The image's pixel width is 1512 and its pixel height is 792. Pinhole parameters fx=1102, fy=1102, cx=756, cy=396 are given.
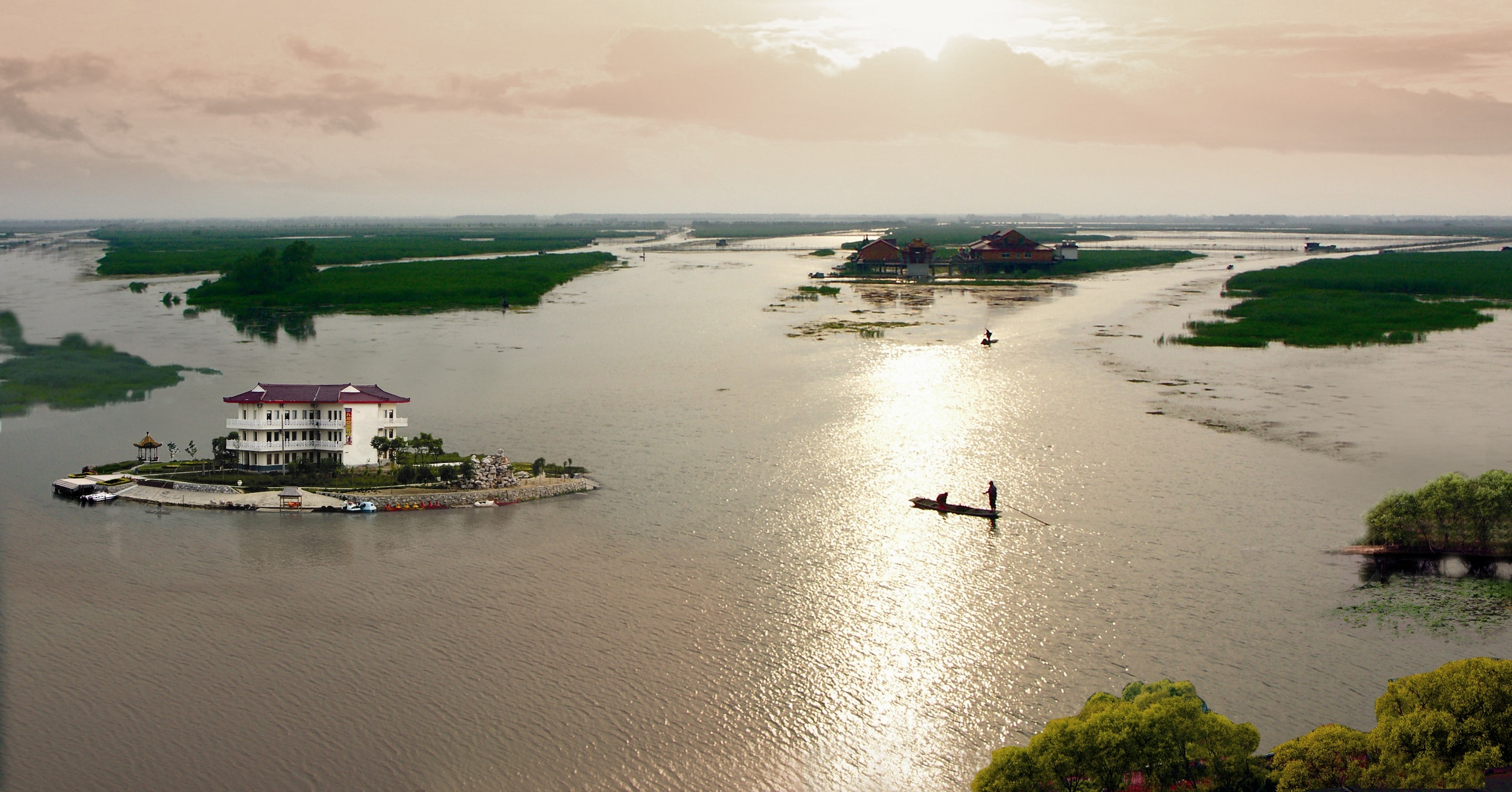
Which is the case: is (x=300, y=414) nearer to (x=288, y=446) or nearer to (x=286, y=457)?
(x=288, y=446)

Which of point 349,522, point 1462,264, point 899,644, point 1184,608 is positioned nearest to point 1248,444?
point 1184,608

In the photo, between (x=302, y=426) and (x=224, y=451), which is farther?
(x=224, y=451)

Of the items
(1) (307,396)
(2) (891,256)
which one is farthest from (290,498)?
(2) (891,256)

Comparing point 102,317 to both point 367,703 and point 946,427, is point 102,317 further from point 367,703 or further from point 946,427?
point 367,703

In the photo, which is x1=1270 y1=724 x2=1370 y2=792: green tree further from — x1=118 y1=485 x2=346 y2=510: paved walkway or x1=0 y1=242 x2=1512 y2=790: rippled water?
x1=118 y1=485 x2=346 y2=510: paved walkway

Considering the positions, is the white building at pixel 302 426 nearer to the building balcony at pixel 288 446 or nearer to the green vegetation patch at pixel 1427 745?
the building balcony at pixel 288 446

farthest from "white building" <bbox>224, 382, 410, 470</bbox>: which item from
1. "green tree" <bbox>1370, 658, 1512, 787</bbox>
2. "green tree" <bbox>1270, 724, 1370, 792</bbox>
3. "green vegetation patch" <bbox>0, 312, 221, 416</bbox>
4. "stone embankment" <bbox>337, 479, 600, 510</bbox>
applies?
"green tree" <bbox>1370, 658, 1512, 787</bbox>
